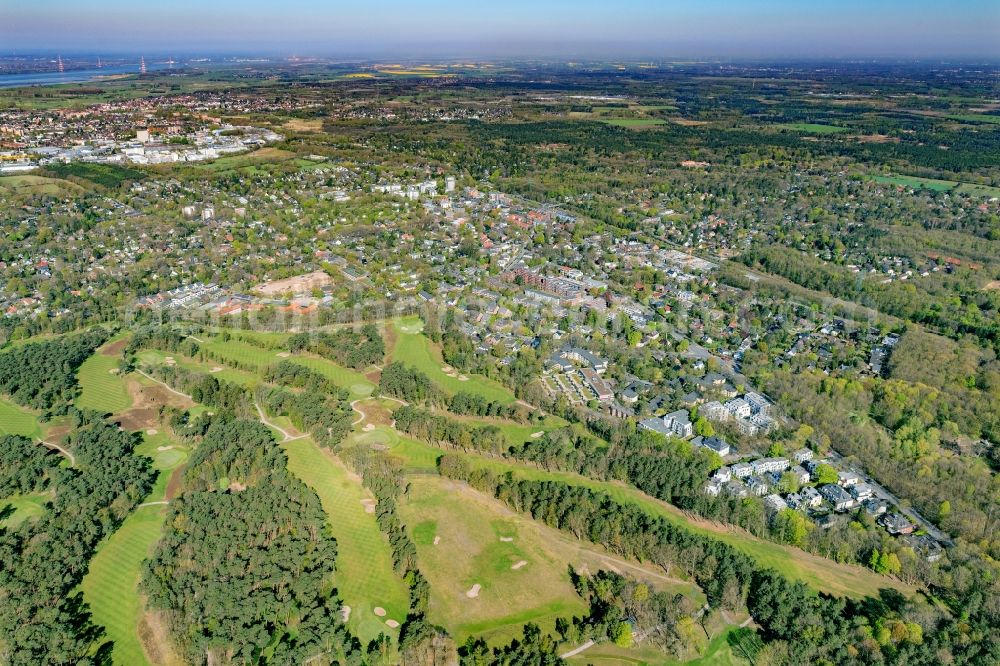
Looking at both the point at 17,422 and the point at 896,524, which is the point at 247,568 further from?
the point at 896,524

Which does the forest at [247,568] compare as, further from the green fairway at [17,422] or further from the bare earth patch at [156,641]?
the green fairway at [17,422]

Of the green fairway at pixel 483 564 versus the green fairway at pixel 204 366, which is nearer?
the green fairway at pixel 483 564

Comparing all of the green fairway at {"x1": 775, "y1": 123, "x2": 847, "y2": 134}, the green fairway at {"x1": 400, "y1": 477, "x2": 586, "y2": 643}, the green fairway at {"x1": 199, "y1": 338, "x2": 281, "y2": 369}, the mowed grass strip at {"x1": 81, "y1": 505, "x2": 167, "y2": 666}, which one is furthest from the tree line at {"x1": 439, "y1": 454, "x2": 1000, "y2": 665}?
the green fairway at {"x1": 775, "y1": 123, "x2": 847, "y2": 134}

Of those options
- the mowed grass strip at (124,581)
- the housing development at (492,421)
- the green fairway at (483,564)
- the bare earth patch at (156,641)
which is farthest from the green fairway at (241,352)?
the bare earth patch at (156,641)

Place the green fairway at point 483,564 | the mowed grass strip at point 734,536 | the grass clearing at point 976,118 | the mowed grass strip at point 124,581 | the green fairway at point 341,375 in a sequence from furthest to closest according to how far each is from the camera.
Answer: the grass clearing at point 976,118 → the green fairway at point 341,375 → the mowed grass strip at point 734,536 → the green fairway at point 483,564 → the mowed grass strip at point 124,581

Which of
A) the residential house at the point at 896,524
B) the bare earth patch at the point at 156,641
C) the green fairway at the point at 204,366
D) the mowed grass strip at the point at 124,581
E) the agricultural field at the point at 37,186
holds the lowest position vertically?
the bare earth patch at the point at 156,641

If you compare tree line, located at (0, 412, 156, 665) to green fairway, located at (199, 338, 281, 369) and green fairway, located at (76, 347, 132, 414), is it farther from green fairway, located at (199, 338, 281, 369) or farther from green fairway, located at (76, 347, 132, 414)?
green fairway, located at (199, 338, 281, 369)
